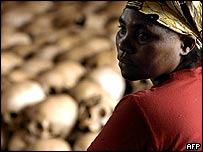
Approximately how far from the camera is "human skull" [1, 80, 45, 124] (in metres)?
2.18

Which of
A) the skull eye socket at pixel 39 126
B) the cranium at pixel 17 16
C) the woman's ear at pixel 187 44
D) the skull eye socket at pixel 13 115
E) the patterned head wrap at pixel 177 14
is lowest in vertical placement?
the skull eye socket at pixel 39 126

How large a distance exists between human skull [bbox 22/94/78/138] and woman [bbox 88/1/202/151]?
1.18 metres

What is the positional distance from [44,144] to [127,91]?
19.5 inches

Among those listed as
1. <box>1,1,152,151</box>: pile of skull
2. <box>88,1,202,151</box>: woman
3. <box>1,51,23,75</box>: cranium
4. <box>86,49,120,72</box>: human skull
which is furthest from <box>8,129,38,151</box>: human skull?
<box>88,1,202,151</box>: woman

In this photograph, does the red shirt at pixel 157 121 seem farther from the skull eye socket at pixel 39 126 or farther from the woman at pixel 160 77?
the skull eye socket at pixel 39 126

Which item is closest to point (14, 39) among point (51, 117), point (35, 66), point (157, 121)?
point (35, 66)

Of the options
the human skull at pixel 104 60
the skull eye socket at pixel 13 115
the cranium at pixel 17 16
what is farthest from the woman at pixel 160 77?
the cranium at pixel 17 16

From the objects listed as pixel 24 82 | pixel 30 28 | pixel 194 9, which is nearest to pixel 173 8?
pixel 194 9

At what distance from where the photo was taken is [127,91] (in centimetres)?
238

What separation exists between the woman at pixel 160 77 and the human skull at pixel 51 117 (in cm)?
118

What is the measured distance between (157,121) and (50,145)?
1.23 m

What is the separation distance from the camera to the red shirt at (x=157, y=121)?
2.91 ft

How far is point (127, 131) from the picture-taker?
902mm

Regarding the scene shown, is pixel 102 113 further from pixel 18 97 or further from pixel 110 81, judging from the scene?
pixel 18 97
